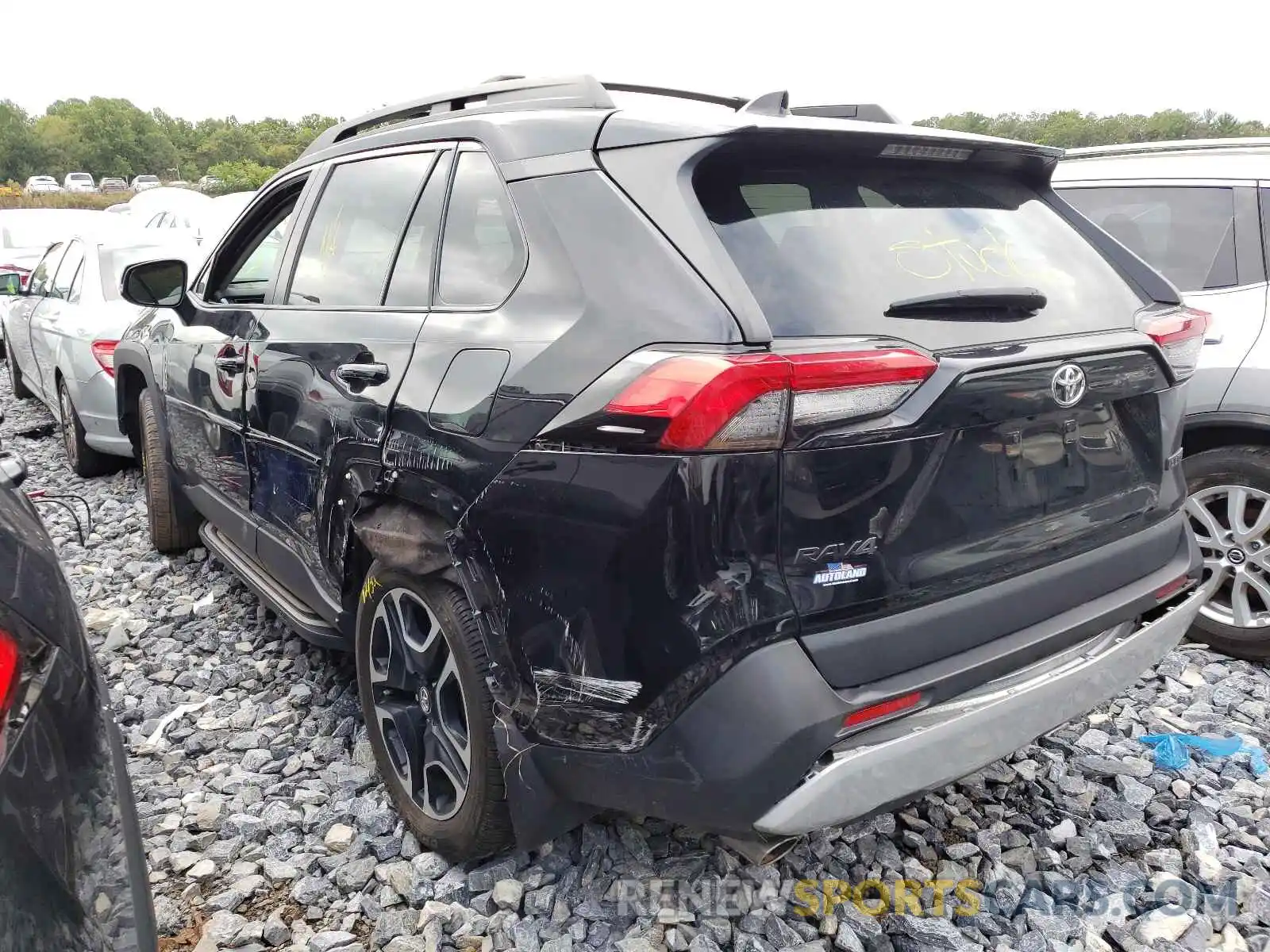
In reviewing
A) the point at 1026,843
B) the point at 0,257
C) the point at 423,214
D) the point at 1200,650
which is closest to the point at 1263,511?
the point at 1200,650

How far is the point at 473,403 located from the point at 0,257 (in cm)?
1616

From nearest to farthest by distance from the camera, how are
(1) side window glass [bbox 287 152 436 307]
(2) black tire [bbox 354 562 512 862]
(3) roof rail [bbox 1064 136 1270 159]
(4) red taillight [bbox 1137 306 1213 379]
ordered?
(2) black tire [bbox 354 562 512 862] < (4) red taillight [bbox 1137 306 1213 379] < (1) side window glass [bbox 287 152 436 307] < (3) roof rail [bbox 1064 136 1270 159]

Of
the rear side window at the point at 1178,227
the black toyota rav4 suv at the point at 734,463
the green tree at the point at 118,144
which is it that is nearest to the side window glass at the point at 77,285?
the black toyota rav4 suv at the point at 734,463

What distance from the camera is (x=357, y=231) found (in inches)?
113

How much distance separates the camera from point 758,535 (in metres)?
1.67

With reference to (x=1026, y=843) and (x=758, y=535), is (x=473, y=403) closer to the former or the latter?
(x=758, y=535)

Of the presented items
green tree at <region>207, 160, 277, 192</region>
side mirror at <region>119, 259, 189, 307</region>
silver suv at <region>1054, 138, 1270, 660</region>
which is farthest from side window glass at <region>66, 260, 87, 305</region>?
green tree at <region>207, 160, 277, 192</region>

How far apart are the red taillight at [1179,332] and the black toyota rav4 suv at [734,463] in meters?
0.01

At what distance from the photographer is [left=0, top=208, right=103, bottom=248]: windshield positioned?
55.2 ft

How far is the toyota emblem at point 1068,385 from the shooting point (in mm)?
1954

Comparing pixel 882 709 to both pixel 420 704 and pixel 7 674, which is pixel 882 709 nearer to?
pixel 420 704

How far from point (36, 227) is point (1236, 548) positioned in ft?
65.4

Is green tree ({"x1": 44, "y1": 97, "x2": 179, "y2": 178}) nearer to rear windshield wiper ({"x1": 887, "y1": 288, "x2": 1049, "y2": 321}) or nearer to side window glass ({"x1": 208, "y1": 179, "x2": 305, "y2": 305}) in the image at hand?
side window glass ({"x1": 208, "y1": 179, "x2": 305, "y2": 305})

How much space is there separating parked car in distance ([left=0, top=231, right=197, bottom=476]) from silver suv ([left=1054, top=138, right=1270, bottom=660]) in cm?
554
